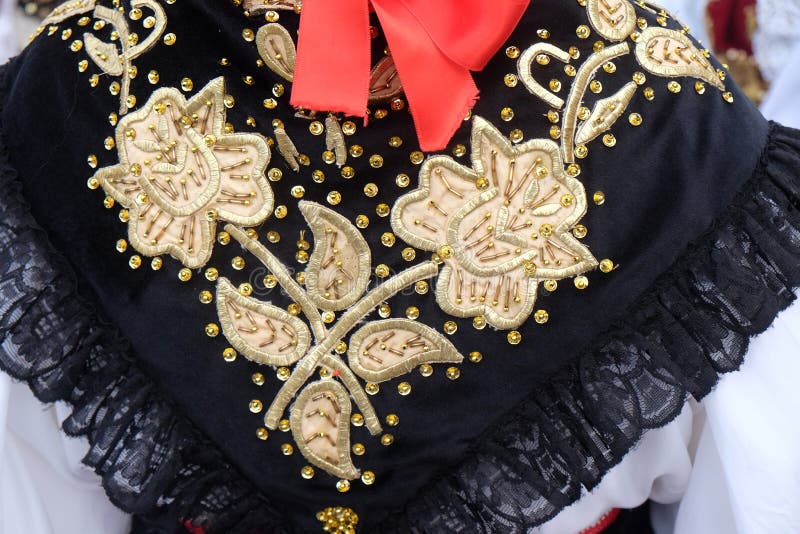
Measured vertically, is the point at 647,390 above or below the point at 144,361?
above

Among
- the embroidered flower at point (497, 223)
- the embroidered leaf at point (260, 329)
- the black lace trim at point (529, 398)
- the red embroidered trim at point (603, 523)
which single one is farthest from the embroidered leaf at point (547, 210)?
the red embroidered trim at point (603, 523)

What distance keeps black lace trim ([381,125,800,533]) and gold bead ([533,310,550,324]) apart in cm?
4

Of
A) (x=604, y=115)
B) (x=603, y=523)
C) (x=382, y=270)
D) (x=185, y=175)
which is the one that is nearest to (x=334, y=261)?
(x=382, y=270)

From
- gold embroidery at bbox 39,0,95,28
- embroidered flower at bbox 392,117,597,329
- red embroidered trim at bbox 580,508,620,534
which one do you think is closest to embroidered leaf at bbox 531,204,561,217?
embroidered flower at bbox 392,117,597,329

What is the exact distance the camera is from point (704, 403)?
2.08ft

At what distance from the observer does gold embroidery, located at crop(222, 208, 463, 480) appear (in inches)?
24.2

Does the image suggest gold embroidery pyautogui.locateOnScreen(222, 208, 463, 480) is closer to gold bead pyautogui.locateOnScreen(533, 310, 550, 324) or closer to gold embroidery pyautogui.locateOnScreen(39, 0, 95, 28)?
gold bead pyautogui.locateOnScreen(533, 310, 550, 324)

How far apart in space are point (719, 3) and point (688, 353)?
995 mm

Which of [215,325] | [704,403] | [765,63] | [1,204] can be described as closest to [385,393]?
[215,325]

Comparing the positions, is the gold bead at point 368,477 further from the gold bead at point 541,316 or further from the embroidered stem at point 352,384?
the gold bead at point 541,316

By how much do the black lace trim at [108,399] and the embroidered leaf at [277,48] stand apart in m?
0.24

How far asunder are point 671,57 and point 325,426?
0.42 meters

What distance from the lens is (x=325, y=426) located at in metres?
0.62

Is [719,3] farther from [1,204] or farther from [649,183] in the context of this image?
[1,204]
